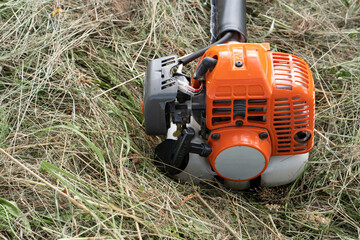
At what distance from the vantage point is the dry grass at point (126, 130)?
1674 mm

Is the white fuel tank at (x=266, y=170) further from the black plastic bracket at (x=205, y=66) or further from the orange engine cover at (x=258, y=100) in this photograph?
the black plastic bracket at (x=205, y=66)

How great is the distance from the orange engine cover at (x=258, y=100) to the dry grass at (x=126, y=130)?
0.30m

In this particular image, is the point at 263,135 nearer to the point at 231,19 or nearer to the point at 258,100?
the point at 258,100

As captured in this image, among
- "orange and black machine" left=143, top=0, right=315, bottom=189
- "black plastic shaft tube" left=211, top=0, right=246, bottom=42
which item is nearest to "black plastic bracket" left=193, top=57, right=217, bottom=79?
"orange and black machine" left=143, top=0, right=315, bottom=189

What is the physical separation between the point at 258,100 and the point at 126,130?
69 cm

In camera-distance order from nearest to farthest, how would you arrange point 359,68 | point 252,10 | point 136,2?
point 359,68 → point 136,2 → point 252,10

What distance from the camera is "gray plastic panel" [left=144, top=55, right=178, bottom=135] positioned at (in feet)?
5.93

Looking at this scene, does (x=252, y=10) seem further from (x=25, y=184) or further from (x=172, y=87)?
(x=25, y=184)

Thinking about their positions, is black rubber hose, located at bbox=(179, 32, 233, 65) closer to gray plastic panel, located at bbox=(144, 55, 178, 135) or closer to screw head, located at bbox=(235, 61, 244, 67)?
gray plastic panel, located at bbox=(144, 55, 178, 135)

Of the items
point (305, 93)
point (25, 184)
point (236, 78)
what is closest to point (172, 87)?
point (236, 78)

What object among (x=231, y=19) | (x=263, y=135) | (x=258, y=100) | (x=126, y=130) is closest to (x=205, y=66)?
(x=258, y=100)

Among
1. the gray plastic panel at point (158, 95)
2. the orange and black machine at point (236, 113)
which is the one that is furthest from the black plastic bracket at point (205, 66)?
the gray plastic panel at point (158, 95)

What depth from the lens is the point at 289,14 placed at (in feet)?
9.96

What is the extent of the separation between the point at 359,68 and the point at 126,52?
1.47m
